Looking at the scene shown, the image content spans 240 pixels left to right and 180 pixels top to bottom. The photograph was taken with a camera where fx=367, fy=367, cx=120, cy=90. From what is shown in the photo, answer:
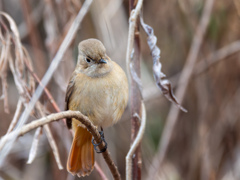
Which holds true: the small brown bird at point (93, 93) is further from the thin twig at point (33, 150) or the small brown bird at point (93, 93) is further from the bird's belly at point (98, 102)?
the thin twig at point (33, 150)

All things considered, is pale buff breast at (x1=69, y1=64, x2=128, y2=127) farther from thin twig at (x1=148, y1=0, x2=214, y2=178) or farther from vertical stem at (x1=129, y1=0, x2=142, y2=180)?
thin twig at (x1=148, y1=0, x2=214, y2=178)

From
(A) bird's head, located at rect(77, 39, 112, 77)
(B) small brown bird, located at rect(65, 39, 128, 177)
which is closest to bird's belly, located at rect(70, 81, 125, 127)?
(B) small brown bird, located at rect(65, 39, 128, 177)

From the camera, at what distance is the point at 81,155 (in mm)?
2498

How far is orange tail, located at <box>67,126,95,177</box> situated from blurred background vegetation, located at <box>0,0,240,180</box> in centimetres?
81

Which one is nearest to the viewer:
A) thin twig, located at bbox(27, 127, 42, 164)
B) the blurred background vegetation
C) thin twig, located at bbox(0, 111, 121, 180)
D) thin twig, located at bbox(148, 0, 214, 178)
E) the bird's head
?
thin twig, located at bbox(0, 111, 121, 180)

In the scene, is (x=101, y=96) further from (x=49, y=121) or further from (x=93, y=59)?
(x=49, y=121)

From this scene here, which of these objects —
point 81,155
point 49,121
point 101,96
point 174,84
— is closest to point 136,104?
point 101,96

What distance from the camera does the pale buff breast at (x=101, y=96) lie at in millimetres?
2430

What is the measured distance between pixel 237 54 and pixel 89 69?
70.6 inches

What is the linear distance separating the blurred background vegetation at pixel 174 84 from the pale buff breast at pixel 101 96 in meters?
0.82

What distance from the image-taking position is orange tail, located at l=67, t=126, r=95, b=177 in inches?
96.6

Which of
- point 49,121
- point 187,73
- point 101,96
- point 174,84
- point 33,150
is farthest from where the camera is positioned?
point 174,84

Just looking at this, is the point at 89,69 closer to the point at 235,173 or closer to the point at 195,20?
the point at 195,20

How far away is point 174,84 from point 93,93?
66.3 inches
